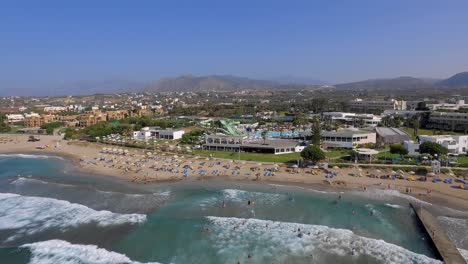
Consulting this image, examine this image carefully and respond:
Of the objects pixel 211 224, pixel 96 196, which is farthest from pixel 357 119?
pixel 96 196

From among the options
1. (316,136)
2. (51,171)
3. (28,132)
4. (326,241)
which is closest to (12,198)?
(51,171)

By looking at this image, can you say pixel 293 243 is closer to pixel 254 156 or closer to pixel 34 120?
pixel 254 156

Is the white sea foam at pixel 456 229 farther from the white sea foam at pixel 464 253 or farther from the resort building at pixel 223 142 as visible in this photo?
the resort building at pixel 223 142

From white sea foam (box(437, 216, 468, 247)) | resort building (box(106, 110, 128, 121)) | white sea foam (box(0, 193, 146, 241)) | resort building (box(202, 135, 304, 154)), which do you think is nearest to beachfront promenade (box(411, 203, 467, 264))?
white sea foam (box(437, 216, 468, 247))

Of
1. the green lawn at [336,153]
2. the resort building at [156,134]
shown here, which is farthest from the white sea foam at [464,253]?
the resort building at [156,134]

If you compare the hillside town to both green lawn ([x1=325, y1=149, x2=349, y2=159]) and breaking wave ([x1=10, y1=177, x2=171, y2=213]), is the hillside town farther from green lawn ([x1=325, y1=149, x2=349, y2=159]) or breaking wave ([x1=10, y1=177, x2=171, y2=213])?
breaking wave ([x1=10, y1=177, x2=171, y2=213])
